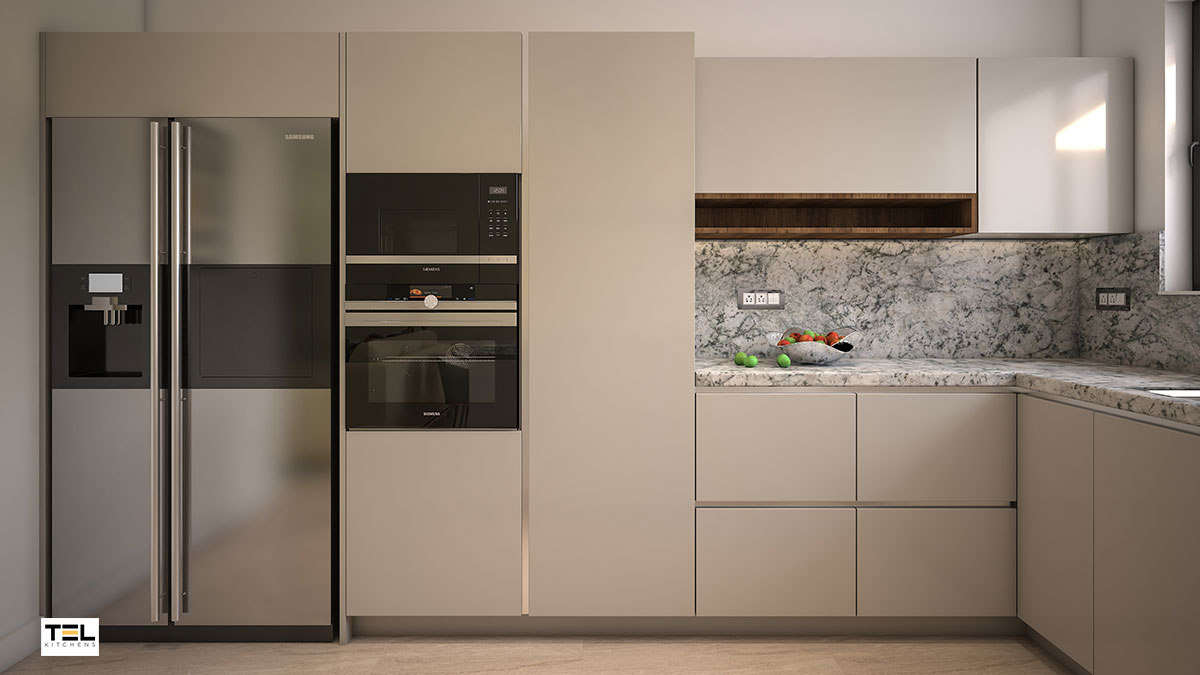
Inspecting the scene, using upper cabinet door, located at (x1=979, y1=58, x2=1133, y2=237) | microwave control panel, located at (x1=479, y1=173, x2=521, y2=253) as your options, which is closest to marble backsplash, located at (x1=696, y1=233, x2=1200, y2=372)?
upper cabinet door, located at (x1=979, y1=58, x2=1133, y2=237)

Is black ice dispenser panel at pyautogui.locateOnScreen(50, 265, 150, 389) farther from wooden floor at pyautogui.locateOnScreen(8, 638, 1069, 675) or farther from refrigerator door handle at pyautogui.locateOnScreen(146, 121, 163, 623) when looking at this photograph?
wooden floor at pyautogui.locateOnScreen(8, 638, 1069, 675)

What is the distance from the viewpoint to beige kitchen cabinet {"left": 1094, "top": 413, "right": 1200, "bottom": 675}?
5.74 feet

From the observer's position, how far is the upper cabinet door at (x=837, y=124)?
105 inches

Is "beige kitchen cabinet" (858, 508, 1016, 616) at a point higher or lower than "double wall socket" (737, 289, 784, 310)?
lower

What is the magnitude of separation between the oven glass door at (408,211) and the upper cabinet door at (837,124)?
85 cm

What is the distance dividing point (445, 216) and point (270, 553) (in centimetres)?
126

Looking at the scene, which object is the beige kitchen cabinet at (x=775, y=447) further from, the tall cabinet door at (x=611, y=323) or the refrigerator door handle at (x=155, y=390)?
the refrigerator door handle at (x=155, y=390)

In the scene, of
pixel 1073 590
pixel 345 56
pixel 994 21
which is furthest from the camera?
pixel 994 21

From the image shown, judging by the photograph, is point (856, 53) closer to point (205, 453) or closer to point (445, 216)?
point (445, 216)

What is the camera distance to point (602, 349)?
248 centimetres

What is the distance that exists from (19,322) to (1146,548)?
3.30 meters

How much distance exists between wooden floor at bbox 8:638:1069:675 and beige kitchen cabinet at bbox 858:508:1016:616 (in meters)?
0.13

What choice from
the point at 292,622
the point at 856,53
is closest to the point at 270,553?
the point at 292,622

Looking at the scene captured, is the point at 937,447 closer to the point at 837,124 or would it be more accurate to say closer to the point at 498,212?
the point at 837,124
